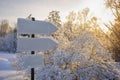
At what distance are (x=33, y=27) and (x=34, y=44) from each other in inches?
14.2

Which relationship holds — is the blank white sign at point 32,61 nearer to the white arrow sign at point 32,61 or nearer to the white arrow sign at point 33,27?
the white arrow sign at point 32,61

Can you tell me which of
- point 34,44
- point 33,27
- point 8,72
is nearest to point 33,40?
point 34,44

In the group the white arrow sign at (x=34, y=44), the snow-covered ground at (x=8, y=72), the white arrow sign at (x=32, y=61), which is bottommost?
the snow-covered ground at (x=8, y=72)

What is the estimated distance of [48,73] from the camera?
10.2 metres

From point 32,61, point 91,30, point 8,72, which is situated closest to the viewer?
point 32,61

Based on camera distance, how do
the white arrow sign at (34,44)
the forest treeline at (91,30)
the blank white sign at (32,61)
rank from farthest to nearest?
the forest treeline at (91,30)
the blank white sign at (32,61)
the white arrow sign at (34,44)

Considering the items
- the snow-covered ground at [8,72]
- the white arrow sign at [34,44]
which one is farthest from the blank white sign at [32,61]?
the snow-covered ground at [8,72]

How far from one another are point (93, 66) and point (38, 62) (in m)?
4.77

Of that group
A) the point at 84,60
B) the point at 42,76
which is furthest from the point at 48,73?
the point at 84,60

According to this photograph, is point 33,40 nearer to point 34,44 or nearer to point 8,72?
point 34,44

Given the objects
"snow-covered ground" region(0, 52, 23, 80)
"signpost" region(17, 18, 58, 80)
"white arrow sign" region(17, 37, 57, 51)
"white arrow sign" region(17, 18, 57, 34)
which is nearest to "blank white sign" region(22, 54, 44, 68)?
"signpost" region(17, 18, 58, 80)

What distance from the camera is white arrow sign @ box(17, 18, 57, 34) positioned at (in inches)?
219

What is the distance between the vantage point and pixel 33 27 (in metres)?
5.77

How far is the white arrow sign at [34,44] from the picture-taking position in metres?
5.54
